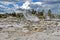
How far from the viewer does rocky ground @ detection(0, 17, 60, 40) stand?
197 inches

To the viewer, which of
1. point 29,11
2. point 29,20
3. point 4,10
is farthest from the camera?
point 29,20

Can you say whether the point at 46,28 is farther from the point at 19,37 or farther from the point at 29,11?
the point at 19,37

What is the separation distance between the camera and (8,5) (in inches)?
233

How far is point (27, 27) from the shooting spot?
6.16 m

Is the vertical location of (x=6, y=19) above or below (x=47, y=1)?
below

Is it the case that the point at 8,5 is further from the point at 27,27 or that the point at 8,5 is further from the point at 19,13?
the point at 27,27

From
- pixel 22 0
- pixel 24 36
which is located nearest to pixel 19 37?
pixel 24 36

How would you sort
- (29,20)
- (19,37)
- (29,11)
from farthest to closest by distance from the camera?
1. (29,20)
2. (29,11)
3. (19,37)

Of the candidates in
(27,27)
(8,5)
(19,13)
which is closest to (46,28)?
(27,27)

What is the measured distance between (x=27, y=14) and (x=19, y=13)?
11.7 inches

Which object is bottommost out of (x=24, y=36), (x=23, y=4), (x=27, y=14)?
(x=24, y=36)

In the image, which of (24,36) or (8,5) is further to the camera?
(8,5)

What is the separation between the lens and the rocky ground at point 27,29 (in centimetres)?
500

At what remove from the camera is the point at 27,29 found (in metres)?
5.90
